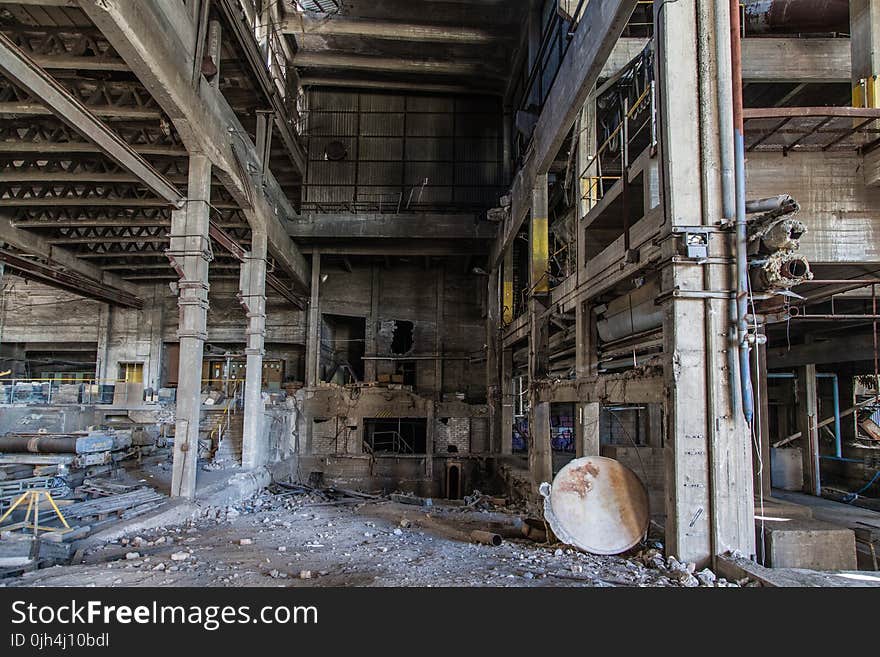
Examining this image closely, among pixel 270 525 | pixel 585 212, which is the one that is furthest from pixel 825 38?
pixel 270 525

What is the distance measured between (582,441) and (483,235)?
10.7 meters

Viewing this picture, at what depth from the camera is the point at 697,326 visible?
19.1 feet

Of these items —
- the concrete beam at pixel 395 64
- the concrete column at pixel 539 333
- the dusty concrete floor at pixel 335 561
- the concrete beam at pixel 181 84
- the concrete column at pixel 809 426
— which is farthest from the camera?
the concrete beam at pixel 395 64

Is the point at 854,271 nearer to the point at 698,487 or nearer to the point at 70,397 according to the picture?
the point at 698,487

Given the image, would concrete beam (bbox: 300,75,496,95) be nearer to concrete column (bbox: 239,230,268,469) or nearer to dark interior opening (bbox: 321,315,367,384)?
dark interior opening (bbox: 321,315,367,384)

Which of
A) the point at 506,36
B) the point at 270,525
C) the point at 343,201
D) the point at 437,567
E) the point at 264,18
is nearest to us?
the point at 437,567

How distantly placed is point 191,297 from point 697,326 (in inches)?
349

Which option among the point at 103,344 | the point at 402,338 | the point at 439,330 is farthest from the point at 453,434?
the point at 103,344

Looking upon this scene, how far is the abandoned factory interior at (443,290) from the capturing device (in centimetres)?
588

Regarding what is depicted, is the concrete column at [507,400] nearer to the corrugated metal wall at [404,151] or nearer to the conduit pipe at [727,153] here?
the corrugated metal wall at [404,151]

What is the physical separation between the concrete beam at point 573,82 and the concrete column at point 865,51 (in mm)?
3413

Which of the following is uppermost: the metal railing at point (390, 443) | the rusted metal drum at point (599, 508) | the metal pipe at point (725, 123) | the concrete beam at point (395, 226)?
the concrete beam at point (395, 226)

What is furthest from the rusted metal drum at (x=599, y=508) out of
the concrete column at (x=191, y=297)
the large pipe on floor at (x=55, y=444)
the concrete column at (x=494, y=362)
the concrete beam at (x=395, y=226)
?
the concrete beam at (x=395, y=226)

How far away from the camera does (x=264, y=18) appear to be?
16.3 meters
